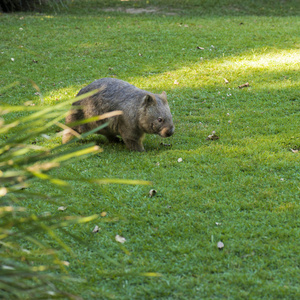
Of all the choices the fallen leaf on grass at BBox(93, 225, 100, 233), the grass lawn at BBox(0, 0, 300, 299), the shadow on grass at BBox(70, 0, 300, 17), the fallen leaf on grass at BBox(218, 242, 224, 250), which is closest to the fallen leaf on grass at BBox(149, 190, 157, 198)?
the grass lawn at BBox(0, 0, 300, 299)

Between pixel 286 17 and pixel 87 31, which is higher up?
pixel 87 31

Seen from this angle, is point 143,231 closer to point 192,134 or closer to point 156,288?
point 156,288

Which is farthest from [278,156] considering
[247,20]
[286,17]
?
[286,17]

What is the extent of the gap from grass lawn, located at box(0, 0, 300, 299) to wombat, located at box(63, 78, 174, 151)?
12.3 inches

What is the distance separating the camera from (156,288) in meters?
3.30

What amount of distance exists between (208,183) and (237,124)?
2203mm

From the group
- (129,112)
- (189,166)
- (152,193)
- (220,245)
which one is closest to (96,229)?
(152,193)

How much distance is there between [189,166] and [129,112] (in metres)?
Result: 1.18

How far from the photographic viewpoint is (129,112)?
595 centimetres

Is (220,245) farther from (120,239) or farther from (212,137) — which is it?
(212,137)

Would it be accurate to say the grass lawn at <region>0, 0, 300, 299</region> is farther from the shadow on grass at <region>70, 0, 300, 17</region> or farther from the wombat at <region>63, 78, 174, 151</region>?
the shadow on grass at <region>70, 0, 300, 17</region>

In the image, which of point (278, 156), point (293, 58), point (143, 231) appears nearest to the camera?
point (143, 231)

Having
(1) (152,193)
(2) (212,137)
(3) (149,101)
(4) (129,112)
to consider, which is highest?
(3) (149,101)

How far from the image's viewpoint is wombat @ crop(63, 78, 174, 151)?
5859 millimetres
